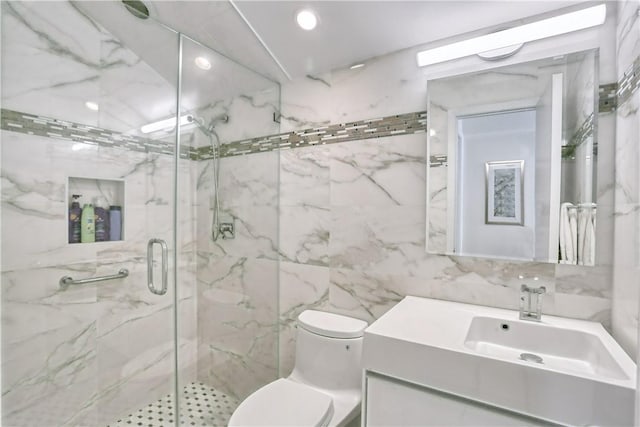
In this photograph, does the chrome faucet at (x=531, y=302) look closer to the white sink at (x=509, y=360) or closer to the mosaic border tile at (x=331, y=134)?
the white sink at (x=509, y=360)

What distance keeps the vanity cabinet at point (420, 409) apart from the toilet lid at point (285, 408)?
10.8 inches

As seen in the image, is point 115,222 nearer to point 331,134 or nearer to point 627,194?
point 331,134

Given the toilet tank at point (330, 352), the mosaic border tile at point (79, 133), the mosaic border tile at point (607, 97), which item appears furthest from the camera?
the toilet tank at point (330, 352)

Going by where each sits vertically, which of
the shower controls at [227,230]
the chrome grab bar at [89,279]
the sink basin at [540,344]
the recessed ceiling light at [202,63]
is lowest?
the sink basin at [540,344]

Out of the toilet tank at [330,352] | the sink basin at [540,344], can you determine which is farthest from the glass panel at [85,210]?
the sink basin at [540,344]

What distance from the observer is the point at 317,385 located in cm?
157

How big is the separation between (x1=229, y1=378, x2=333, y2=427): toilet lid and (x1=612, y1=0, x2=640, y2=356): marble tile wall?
1130 millimetres

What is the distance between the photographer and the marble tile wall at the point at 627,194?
966mm

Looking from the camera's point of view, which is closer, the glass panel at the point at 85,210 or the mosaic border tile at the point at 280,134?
the mosaic border tile at the point at 280,134

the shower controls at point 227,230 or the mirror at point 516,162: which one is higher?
the mirror at point 516,162

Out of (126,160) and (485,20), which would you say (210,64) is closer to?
(126,160)

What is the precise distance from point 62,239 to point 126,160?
1.78ft

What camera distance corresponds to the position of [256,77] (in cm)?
190

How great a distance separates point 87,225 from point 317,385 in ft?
5.03
